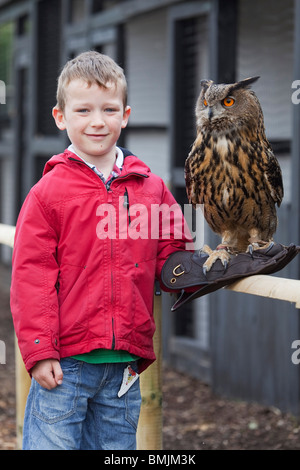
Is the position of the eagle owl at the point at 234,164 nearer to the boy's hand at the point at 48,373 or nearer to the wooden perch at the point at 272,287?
the wooden perch at the point at 272,287

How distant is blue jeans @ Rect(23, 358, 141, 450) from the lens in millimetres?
2080

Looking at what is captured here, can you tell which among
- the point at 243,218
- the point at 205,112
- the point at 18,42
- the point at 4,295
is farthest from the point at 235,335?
the point at 18,42

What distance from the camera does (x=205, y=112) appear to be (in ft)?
8.02

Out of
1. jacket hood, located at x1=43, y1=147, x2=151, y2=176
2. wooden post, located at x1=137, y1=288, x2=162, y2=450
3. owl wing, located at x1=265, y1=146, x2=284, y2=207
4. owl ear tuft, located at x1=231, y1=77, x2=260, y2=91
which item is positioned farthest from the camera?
wooden post, located at x1=137, y1=288, x2=162, y2=450

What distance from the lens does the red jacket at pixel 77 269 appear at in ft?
6.70

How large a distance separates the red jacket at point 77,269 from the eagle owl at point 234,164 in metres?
0.39

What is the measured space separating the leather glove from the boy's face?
16.4 inches

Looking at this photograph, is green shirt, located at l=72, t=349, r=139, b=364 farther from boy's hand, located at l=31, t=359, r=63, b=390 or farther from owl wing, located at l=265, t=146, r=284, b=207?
owl wing, located at l=265, t=146, r=284, b=207

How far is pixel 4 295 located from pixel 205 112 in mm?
6055

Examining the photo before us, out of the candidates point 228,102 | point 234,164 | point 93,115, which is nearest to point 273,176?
point 234,164

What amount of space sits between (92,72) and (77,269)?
1.83 ft

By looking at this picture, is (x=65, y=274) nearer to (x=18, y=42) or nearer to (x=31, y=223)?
(x=31, y=223)

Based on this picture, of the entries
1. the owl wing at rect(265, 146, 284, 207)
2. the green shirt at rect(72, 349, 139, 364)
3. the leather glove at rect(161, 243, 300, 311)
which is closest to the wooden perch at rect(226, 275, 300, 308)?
the leather glove at rect(161, 243, 300, 311)

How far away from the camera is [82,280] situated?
81.8 inches
